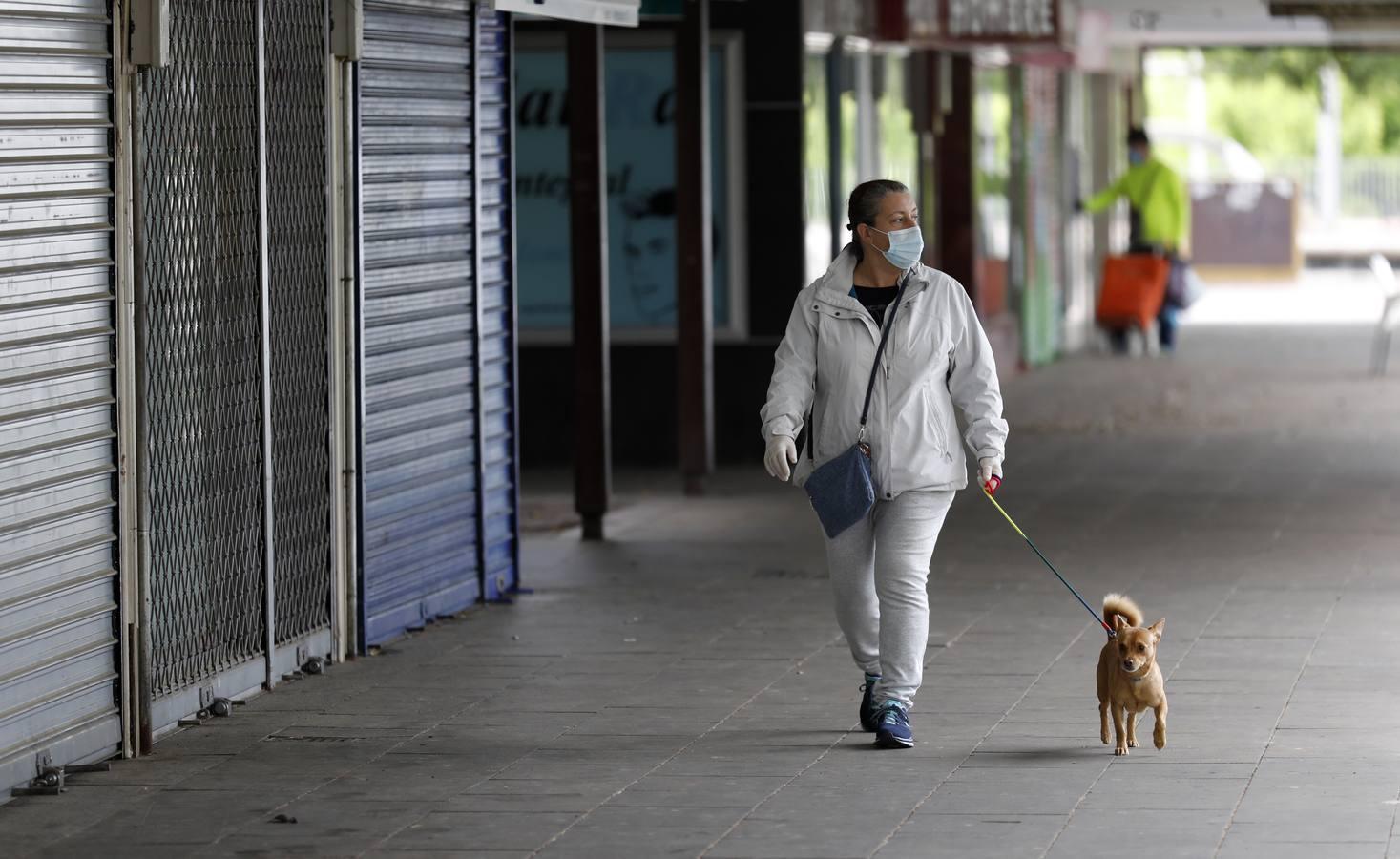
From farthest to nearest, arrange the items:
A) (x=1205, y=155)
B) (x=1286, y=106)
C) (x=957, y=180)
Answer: (x=1286, y=106) → (x=1205, y=155) → (x=957, y=180)

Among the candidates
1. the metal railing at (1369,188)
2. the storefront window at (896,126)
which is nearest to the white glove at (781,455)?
the storefront window at (896,126)

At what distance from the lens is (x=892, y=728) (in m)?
7.38

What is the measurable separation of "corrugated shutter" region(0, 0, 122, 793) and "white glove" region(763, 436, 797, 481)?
191cm

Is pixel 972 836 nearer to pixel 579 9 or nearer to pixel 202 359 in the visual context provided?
pixel 202 359

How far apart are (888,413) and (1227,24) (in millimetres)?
23294

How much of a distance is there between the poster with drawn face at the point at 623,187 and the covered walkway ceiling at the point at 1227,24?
16.7 feet

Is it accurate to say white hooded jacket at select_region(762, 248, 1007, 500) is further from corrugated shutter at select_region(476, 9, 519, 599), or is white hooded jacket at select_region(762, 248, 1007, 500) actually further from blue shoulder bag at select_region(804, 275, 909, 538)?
corrugated shutter at select_region(476, 9, 519, 599)

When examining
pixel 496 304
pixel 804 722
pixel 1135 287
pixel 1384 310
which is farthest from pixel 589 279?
pixel 1135 287

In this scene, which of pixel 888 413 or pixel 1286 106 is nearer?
pixel 888 413

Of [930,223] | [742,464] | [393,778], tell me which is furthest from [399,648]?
[930,223]

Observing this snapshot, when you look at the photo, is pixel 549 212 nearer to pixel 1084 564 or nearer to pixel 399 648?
pixel 1084 564

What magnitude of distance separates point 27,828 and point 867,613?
2.49 m

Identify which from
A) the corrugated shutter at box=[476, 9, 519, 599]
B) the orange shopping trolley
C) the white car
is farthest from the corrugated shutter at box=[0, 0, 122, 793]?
the white car

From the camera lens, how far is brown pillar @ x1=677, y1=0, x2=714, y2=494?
1380 cm
